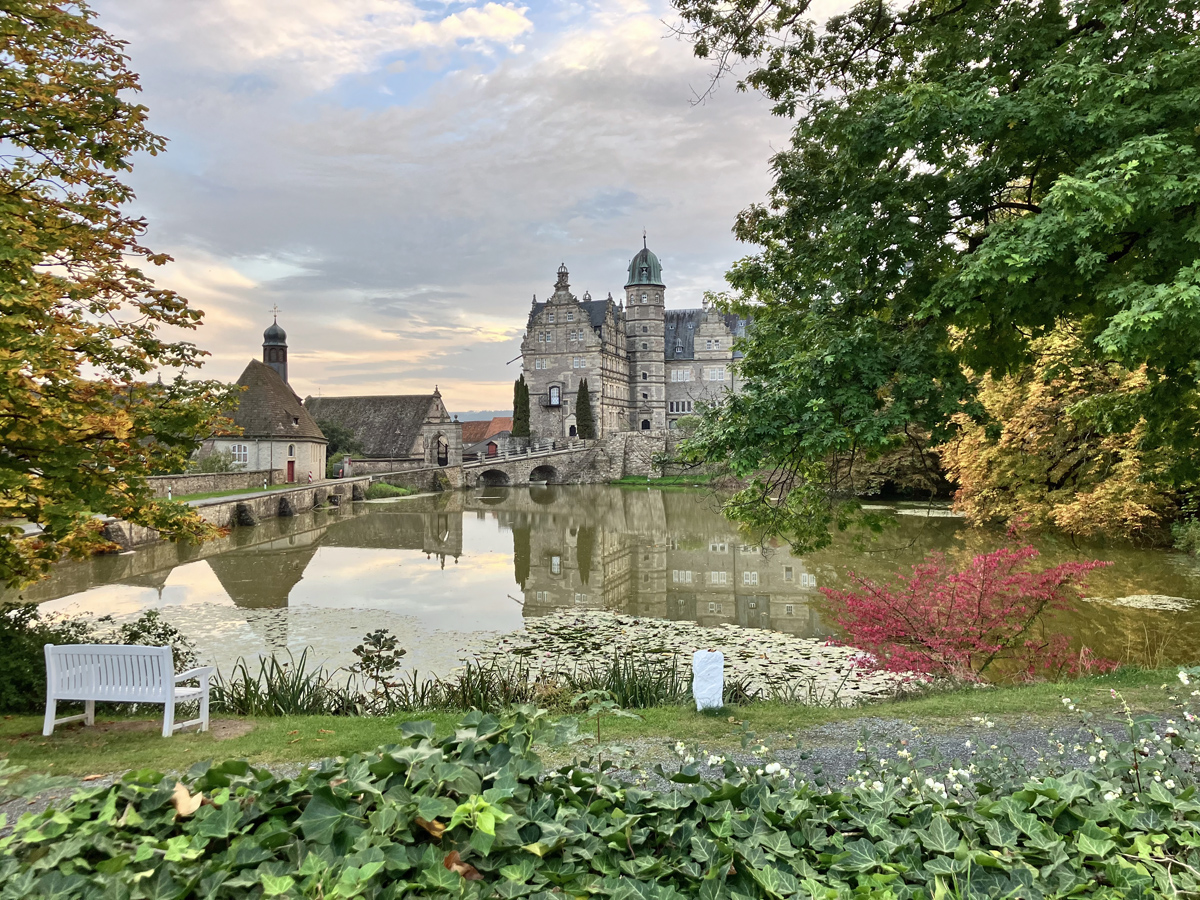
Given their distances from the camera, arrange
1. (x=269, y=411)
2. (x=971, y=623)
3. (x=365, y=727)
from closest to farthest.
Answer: (x=365, y=727)
(x=971, y=623)
(x=269, y=411)

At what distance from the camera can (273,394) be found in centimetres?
3794

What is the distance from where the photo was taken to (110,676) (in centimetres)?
636

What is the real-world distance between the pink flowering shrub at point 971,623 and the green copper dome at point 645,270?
5548 centimetres

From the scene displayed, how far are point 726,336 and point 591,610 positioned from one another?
53.2 m

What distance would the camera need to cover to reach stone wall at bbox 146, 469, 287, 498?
26448 millimetres

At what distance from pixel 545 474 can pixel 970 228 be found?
4854 cm

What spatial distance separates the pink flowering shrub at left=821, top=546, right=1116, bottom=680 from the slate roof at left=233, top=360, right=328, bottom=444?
33236mm

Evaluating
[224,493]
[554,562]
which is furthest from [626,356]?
[554,562]

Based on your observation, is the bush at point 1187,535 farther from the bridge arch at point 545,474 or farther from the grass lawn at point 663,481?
the bridge arch at point 545,474

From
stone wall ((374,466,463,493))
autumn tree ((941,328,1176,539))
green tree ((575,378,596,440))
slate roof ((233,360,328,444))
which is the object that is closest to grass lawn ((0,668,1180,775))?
autumn tree ((941,328,1176,539))

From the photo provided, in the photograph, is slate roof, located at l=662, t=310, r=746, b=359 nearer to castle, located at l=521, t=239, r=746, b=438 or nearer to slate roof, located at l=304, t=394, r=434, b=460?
castle, located at l=521, t=239, r=746, b=438

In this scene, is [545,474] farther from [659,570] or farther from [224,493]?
[659,570]

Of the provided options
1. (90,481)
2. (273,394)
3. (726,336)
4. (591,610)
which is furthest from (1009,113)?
(726,336)

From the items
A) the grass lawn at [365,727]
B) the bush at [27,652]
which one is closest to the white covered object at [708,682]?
the grass lawn at [365,727]
